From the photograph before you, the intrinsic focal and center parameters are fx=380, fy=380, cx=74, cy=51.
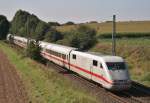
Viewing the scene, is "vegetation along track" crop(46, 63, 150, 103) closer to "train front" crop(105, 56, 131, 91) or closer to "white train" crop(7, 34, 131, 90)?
"white train" crop(7, 34, 131, 90)

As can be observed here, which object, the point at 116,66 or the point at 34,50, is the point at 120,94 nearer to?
the point at 116,66

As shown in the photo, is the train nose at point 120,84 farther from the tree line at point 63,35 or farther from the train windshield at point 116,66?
the tree line at point 63,35

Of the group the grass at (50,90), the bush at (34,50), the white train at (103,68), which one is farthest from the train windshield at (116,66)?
the bush at (34,50)

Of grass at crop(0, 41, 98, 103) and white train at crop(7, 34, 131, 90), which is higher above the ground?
white train at crop(7, 34, 131, 90)

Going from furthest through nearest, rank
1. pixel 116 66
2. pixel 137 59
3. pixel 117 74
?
1. pixel 137 59
2. pixel 116 66
3. pixel 117 74

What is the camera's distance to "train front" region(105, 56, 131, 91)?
85.1ft

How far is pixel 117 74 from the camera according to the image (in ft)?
86.5

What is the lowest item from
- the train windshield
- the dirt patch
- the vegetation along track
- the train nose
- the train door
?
the vegetation along track

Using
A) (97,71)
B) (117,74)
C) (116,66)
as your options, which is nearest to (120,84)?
(117,74)

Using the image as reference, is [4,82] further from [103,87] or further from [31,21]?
[31,21]

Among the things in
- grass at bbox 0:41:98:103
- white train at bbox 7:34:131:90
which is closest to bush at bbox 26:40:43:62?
white train at bbox 7:34:131:90

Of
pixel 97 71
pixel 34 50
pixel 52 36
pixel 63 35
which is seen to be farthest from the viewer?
pixel 63 35

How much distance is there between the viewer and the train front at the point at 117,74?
85.1 ft

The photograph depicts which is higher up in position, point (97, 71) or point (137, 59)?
point (97, 71)
